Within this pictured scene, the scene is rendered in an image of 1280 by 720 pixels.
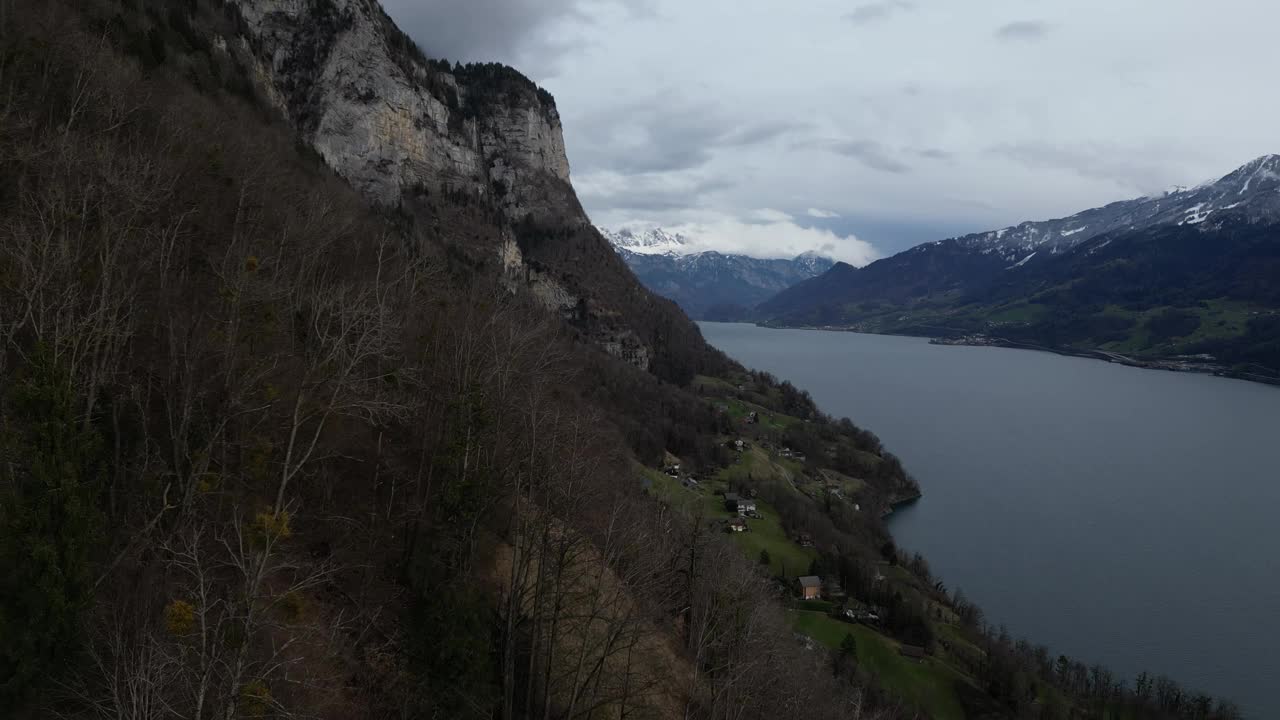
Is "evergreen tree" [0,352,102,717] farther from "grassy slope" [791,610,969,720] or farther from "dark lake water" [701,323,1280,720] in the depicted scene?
"dark lake water" [701,323,1280,720]

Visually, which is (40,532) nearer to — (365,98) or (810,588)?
(810,588)

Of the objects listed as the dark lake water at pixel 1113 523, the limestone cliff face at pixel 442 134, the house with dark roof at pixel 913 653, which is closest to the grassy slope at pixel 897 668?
the house with dark roof at pixel 913 653

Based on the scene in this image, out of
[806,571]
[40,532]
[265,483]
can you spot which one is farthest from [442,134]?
[40,532]

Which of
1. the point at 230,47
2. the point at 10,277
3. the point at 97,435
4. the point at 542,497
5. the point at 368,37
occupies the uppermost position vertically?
the point at 368,37

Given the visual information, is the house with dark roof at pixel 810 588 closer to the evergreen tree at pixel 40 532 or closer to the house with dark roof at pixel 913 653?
the house with dark roof at pixel 913 653

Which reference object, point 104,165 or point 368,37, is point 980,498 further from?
point 368,37

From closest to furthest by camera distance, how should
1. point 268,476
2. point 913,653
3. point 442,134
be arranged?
1. point 268,476
2. point 913,653
3. point 442,134

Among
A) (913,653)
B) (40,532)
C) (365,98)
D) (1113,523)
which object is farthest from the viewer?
(365,98)

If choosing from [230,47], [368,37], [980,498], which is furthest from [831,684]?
[368,37]
